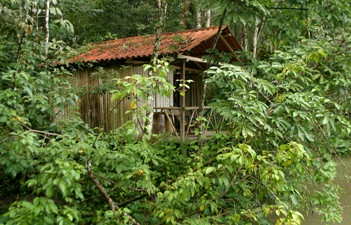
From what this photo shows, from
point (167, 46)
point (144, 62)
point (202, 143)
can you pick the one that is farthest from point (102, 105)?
Answer: point (202, 143)

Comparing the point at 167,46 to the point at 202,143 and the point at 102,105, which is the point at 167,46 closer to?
the point at 102,105

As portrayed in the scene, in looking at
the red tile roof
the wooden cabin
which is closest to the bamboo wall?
the wooden cabin

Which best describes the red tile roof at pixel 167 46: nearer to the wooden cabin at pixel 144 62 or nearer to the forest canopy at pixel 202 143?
the wooden cabin at pixel 144 62

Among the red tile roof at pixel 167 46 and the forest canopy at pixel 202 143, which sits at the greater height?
the red tile roof at pixel 167 46

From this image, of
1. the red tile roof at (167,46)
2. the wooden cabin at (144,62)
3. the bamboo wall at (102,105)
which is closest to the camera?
the red tile roof at (167,46)

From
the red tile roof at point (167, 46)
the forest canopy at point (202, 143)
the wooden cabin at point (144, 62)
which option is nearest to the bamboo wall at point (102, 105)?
the wooden cabin at point (144, 62)

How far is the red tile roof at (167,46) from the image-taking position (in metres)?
5.91

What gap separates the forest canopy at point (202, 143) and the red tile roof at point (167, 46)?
108 centimetres

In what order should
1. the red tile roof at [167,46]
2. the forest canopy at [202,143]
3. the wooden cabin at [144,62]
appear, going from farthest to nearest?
1. the wooden cabin at [144,62]
2. the red tile roof at [167,46]
3. the forest canopy at [202,143]

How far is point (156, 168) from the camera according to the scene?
15.3 ft

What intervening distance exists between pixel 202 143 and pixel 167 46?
264cm

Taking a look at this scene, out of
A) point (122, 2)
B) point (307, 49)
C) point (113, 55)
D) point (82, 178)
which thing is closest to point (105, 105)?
point (113, 55)

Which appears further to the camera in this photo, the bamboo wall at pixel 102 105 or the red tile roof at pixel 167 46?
the bamboo wall at pixel 102 105

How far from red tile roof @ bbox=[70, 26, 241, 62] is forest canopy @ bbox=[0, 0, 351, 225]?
1.08 meters
